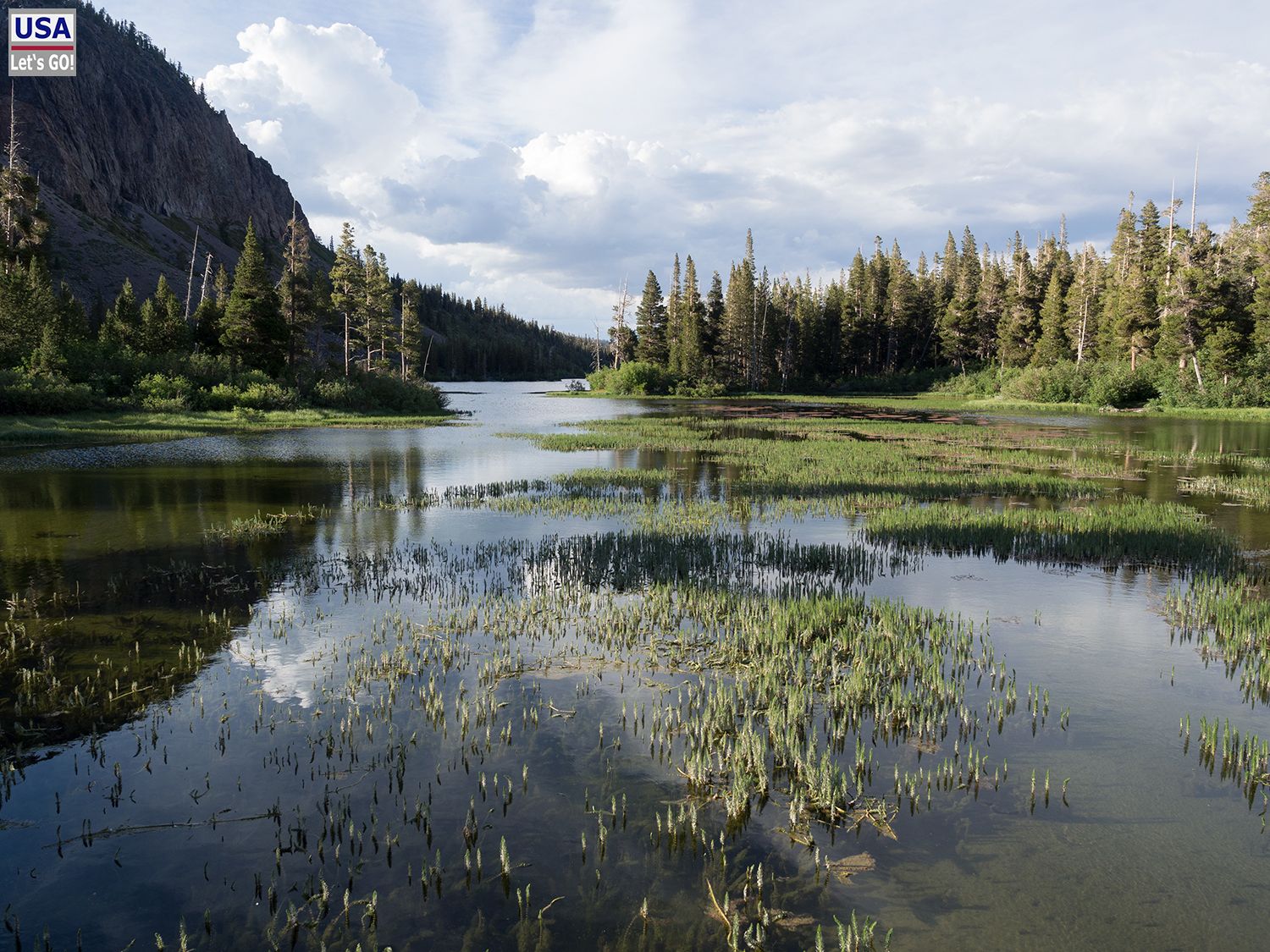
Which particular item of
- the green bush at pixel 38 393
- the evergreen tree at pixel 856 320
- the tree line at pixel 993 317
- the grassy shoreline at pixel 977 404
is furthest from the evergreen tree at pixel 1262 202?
the green bush at pixel 38 393

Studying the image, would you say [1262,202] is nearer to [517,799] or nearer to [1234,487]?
[1234,487]

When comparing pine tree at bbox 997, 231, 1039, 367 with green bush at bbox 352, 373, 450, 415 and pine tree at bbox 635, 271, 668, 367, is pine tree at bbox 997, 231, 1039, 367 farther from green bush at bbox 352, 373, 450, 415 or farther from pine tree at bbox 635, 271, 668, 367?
green bush at bbox 352, 373, 450, 415

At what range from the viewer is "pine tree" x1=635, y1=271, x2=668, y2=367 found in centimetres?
11131

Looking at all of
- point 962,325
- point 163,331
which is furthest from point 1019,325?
point 163,331

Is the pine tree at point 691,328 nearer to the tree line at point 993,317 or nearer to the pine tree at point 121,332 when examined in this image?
the tree line at point 993,317

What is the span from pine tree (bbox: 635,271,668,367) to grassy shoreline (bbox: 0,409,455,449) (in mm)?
55507

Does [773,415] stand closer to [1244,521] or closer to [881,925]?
[1244,521]

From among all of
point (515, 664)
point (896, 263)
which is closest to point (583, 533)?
point (515, 664)

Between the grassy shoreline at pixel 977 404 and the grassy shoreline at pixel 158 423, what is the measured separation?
45.6 m

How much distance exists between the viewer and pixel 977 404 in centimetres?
7875

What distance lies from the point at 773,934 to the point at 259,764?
4.92m

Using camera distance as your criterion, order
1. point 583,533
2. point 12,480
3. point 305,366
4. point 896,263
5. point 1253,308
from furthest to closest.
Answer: point 896,263 → point 305,366 → point 1253,308 → point 12,480 → point 583,533

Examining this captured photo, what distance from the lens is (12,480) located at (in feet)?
82.7

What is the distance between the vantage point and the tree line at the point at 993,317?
6425cm
